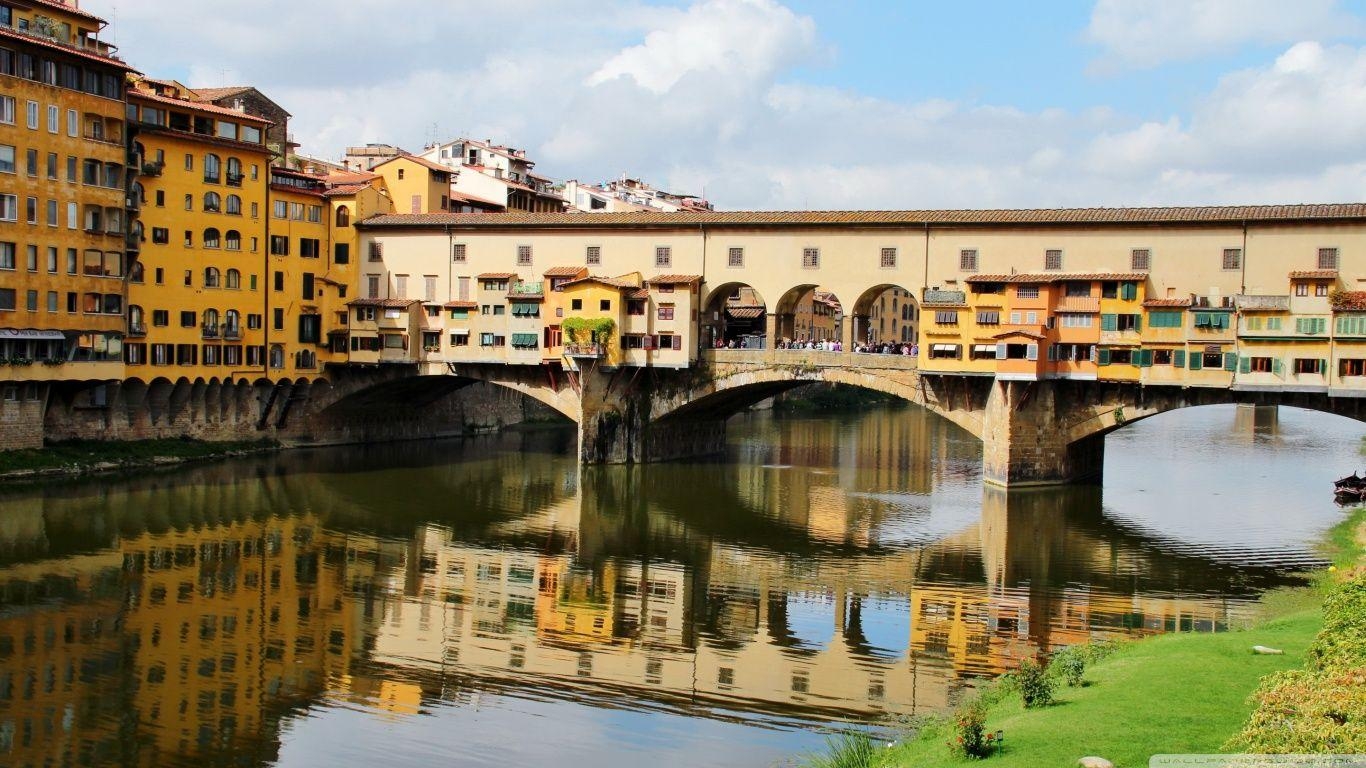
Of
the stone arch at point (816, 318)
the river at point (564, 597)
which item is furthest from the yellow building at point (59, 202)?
the stone arch at point (816, 318)

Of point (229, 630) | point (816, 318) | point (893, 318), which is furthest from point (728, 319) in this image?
point (893, 318)

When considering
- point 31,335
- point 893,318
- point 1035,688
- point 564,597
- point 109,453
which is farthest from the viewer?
point 893,318

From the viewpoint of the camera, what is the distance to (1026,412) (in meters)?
45.1

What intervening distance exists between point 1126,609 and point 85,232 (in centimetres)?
3708

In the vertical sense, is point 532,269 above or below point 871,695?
above

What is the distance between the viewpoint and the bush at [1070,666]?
19.9 meters

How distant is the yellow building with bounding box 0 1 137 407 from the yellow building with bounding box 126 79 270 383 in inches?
66.1

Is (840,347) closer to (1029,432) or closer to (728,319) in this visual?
(1029,432)

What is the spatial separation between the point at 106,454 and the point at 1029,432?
33598 mm

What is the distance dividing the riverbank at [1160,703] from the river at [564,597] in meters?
2.54

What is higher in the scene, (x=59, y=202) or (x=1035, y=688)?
(x=59, y=202)

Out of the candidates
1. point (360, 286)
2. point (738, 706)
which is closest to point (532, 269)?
point (360, 286)

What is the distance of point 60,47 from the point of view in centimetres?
4344

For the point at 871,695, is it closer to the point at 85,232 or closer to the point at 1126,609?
the point at 1126,609
